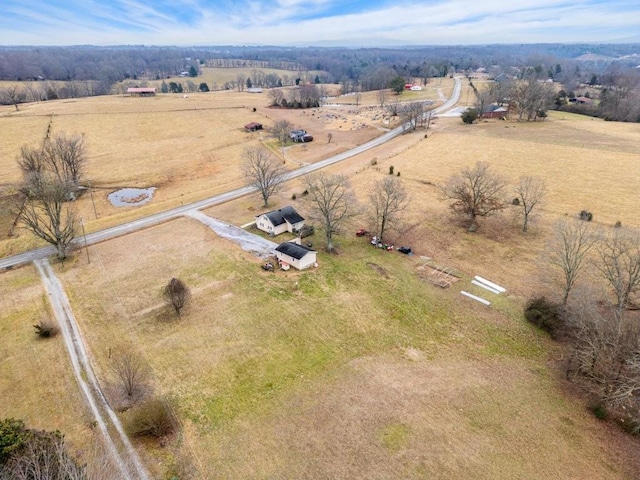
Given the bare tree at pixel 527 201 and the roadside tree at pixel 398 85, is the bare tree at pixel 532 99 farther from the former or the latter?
the bare tree at pixel 527 201

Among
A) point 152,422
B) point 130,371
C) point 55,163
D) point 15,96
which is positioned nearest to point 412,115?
point 55,163

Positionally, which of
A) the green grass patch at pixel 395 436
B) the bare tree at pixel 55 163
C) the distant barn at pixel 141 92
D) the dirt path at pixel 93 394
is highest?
the distant barn at pixel 141 92

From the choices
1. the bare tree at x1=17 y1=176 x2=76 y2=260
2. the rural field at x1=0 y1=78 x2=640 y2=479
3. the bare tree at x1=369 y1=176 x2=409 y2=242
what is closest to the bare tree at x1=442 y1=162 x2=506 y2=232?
the rural field at x1=0 y1=78 x2=640 y2=479

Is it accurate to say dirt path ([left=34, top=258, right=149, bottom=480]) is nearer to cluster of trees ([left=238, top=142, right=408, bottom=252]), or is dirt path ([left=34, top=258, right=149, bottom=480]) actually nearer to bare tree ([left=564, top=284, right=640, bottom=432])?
cluster of trees ([left=238, top=142, right=408, bottom=252])

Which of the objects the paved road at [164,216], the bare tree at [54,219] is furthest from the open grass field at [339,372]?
the paved road at [164,216]

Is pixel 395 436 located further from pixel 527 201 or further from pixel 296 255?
pixel 527 201

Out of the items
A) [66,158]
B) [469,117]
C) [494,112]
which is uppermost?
[494,112]
